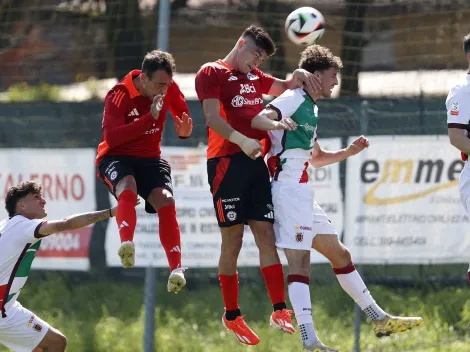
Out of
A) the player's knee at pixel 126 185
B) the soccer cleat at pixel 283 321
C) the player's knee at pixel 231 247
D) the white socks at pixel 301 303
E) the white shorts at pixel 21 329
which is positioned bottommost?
the white shorts at pixel 21 329

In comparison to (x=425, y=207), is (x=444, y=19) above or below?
above

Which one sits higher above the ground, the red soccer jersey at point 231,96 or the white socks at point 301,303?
the red soccer jersey at point 231,96

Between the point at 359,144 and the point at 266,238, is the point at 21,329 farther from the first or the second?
the point at 359,144

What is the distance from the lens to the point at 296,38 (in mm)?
7672

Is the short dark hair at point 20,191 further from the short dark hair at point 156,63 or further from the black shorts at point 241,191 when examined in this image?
Answer: the black shorts at point 241,191

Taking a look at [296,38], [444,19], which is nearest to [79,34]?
[444,19]

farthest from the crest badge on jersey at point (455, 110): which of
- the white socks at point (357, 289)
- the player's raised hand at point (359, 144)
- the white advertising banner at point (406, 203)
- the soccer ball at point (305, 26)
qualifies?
the white advertising banner at point (406, 203)

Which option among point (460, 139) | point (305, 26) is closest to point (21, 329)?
point (305, 26)

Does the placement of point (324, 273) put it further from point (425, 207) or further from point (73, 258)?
point (73, 258)

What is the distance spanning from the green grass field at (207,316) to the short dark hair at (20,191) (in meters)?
2.38

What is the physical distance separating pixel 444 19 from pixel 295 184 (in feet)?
15.6

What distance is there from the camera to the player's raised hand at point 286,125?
6493mm

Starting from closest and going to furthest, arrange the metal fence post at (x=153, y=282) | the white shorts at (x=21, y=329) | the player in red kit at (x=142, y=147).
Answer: the player in red kit at (x=142, y=147) → the white shorts at (x=21, y=329) → the metal fence post at (x=153, y=282)

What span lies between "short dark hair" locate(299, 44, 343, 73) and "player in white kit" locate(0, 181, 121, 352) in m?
2.60
